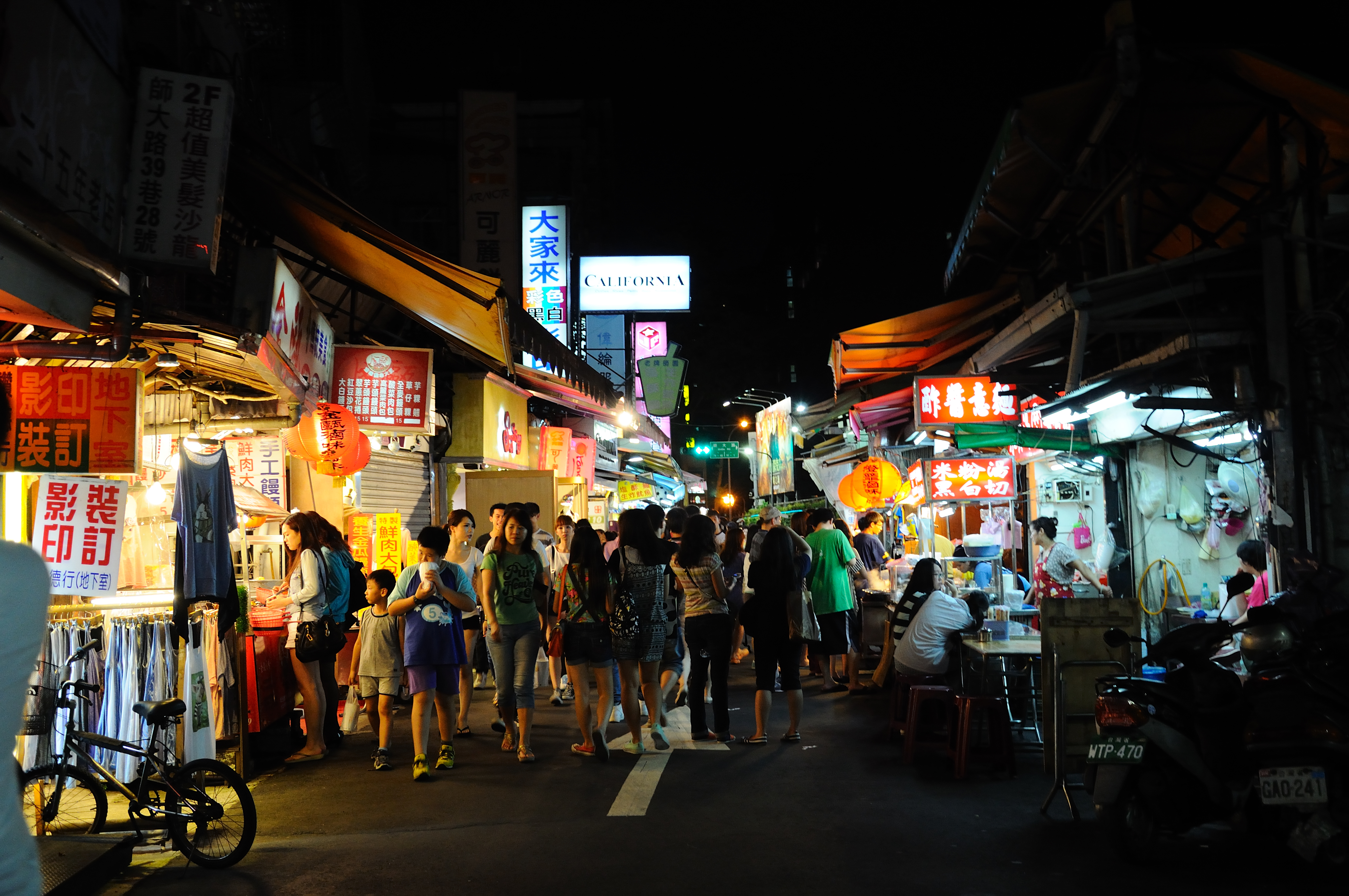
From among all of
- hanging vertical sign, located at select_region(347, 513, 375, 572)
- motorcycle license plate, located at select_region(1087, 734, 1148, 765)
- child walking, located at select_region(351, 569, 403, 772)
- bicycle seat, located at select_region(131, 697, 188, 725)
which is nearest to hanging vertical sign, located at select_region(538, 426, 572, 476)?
hanging vertical sign, located at select_region(347, 513, 375, 572)

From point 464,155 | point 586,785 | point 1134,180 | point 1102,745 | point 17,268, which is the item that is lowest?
point 586,785

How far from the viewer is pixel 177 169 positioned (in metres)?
7.18

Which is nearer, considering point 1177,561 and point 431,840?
point 431,840

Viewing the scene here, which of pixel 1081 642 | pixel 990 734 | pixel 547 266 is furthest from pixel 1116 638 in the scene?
pixel 547 266

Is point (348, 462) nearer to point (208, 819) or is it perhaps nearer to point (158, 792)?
point (158, 792)

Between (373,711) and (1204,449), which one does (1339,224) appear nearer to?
(1204,449)

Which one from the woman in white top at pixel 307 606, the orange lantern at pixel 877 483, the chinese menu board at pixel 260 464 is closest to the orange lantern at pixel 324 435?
the chinese menu board at pixel 260 464

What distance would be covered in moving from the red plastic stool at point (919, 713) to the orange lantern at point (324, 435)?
250 inches

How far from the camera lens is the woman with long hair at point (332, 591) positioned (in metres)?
8.70

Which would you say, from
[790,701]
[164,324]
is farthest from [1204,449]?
[164,324]

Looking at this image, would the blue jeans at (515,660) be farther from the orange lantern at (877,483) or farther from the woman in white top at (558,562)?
the orange lantern at (877,483)

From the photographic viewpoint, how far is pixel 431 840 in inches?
237

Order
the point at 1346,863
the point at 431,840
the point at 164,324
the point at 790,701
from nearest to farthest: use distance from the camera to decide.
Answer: the point at 1346,863 < the point at 431,840 < the point at 164,324 < the point at 790,701

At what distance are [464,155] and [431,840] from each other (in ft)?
38.9
